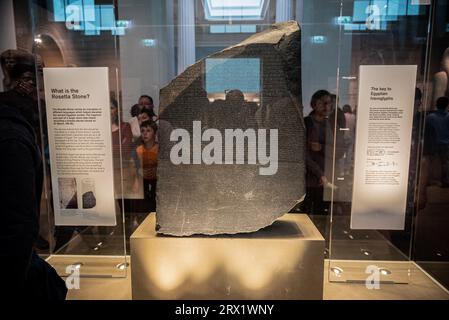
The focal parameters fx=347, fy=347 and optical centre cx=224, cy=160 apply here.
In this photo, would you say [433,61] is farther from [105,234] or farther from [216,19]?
[105,234]

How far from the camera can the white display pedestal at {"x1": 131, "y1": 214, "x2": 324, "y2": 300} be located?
1.63 meters

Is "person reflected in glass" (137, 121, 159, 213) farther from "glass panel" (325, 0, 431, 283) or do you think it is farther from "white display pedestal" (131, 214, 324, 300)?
"glass panel" (325, 0, 431, 283)

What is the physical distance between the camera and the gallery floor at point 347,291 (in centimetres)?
194

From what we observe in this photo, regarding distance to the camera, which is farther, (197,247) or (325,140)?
(325,140)

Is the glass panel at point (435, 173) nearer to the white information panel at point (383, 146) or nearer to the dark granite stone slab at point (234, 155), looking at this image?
the white information panel at point (383, 146)

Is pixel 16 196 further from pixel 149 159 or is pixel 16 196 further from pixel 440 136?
pixel 440 136

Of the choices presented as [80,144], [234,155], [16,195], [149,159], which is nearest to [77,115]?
[80,144]

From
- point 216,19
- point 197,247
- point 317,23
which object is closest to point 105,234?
point 197,247

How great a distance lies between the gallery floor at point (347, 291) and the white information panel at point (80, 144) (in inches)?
14.7

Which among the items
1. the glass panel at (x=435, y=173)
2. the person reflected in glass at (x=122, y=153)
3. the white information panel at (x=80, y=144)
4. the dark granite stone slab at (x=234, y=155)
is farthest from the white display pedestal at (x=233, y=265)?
the glass panel at (x=435, y=173)

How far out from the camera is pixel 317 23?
2.26 metres

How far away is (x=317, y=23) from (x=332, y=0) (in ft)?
0.52

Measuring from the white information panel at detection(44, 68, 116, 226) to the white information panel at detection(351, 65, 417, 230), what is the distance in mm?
1482
